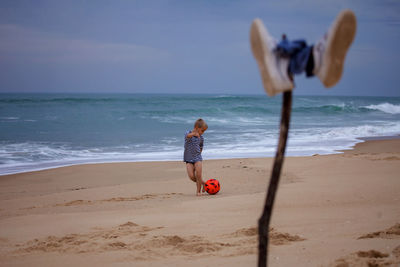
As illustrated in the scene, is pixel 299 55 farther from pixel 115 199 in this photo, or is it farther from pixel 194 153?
pixel 115 199

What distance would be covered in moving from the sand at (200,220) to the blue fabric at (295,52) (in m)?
2.30

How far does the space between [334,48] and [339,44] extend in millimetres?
32

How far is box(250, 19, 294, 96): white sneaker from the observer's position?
2.04 meters

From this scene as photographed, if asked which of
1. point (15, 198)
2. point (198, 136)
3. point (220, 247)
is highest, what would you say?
point (198, 136)

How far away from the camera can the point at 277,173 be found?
2.27 m

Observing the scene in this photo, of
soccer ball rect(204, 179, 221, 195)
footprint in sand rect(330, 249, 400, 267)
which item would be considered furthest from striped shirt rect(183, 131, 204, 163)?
footprint in sand rect(330, 249, 400, 267)

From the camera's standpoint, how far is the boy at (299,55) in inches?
76.1

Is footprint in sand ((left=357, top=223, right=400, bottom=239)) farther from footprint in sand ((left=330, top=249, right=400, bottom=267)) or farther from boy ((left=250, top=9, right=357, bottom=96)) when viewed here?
boy ((left=250, top=9, right=357, bottom=96))

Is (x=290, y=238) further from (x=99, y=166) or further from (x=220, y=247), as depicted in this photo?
(x=99, y=166)

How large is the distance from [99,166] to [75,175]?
1.29 meters

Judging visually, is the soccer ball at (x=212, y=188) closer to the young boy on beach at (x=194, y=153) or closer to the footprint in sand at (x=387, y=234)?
the young boy on beach at (x=194, y=153)

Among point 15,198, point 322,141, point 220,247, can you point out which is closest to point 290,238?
point 220,247

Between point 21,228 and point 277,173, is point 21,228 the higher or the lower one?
the lower one

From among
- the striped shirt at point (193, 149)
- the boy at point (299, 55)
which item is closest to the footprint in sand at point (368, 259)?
the boy at point (299, 55)
